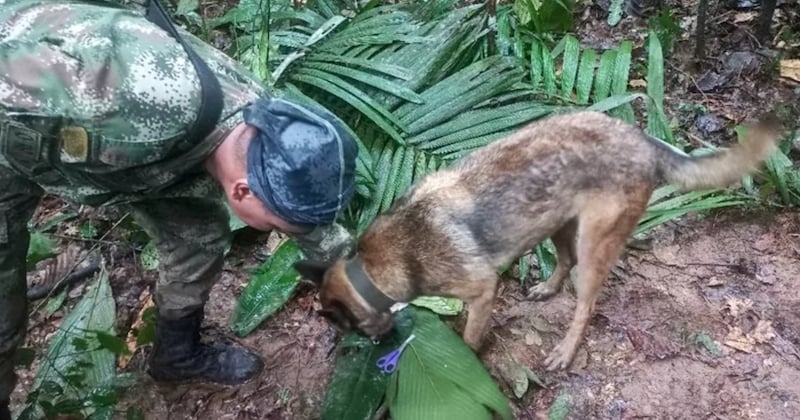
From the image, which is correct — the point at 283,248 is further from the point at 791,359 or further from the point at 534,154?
the point at 791,359

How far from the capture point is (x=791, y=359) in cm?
379

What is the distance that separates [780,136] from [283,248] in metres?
3.05

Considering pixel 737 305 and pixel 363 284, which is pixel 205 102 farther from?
pixel 737 305

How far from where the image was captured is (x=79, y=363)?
3.46m

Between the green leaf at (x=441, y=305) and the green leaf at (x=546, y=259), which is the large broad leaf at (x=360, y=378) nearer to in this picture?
the green leaf at (x=441, y=305)

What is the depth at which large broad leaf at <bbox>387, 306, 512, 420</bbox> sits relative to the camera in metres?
3.38

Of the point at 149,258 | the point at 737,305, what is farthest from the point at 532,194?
the point at 149,258

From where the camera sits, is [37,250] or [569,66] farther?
[569,66]

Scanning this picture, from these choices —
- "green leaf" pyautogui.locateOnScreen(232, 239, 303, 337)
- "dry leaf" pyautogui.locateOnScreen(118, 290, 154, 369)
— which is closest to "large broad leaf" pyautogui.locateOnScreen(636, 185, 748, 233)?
"green leaf" pyautogui.locateOnScreen(232, 239, 303, 337)

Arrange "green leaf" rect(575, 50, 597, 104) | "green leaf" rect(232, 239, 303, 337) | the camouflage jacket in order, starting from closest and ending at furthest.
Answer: the camouflage jacket
"green leaf" rect(232, 239, 303, 337)
"green leaf" rect(575, 50, 597, 104)

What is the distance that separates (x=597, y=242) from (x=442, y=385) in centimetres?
95

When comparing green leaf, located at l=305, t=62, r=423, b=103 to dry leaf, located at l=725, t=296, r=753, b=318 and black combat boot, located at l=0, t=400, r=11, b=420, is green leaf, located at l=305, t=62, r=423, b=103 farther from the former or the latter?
black combat boot, located at l=0, t=400, r=11, b=420

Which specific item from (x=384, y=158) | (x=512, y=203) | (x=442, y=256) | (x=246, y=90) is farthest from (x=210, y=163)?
(x=384, y=158)

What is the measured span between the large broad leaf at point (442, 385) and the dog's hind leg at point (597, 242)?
513mm
